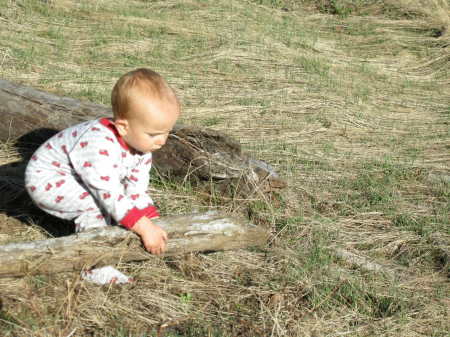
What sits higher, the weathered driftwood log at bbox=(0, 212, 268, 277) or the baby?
the baby

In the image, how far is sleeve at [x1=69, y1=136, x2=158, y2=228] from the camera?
2.92 metres

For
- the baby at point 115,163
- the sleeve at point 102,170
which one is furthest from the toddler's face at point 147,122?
the sleeve at point 102,170

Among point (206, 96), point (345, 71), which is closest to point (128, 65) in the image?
point (206, 96)

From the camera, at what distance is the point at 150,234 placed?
2.82m

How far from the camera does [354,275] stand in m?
3.24

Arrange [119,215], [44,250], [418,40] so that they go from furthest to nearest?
[418,40] < [119,215] < [44,250]

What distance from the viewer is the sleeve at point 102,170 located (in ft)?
9.58

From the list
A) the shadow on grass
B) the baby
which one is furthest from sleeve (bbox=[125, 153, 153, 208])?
the shadow on grass

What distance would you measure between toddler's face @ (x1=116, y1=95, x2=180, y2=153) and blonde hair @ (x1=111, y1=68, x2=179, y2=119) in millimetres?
25

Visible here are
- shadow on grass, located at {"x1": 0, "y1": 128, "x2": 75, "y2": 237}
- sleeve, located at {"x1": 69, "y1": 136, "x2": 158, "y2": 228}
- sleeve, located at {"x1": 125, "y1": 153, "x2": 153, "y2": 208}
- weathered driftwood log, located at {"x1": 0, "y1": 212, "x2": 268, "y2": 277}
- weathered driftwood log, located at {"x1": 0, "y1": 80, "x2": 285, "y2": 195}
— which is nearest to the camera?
weathered driftwood log, located at {"x1": 0, "y1": 212, "x2": 268, "y2": 277}

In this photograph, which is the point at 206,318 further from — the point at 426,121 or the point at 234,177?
the point at 426,121

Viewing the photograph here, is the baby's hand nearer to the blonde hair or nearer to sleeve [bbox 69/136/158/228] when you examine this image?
sleeve [bbox 69/136/158/228]

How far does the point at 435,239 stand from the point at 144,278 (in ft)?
5.91

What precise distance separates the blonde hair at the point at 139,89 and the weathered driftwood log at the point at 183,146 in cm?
87
